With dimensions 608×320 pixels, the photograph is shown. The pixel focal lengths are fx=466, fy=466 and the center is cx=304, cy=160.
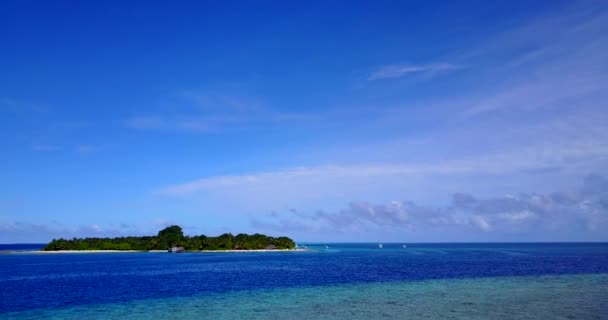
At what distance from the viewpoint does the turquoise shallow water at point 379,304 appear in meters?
37.5

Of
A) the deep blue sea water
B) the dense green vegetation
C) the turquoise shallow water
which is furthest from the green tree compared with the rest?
the turquoise shallow water

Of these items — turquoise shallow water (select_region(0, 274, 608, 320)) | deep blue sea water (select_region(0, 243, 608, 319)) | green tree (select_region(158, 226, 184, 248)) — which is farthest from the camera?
green tree (select_region(158, 226, 184, 248))

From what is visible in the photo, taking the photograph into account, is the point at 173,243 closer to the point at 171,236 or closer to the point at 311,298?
the point at 171,236

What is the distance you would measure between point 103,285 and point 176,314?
101 ft

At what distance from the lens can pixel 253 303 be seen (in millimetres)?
44594

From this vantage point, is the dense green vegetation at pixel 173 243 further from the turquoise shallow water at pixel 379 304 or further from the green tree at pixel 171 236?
the turquoise shallow water at pixel 379 304

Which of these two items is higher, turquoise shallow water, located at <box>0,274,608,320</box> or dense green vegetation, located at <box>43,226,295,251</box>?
dense green vegetation, located at <box>43,226,295,251</box>

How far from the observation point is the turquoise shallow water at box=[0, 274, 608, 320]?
37.5m

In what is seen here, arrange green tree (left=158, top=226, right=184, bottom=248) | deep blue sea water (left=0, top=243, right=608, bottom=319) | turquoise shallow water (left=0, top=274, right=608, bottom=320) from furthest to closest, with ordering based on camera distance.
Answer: green tree (left=158, top=226, right=184, bottom=248) → deep blue sea water (left=0, top=243, right=608, bottom=319) → turquoise shallow water (left=0, top=274, right=608, bottom=320)

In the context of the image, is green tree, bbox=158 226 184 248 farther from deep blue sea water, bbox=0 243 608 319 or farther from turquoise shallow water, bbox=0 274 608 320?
turquoise shallow water, bbox=0 274 608 320

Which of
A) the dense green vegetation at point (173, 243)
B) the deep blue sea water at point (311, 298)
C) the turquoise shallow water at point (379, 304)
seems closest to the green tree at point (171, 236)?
the dense green vegetation at point (173, 243)

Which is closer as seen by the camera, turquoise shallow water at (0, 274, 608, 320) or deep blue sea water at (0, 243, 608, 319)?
turquoise shallow water at (0, 274, 608, 320)

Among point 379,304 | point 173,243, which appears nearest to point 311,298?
point 379,304

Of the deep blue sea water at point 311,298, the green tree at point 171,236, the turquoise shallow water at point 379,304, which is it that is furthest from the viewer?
the green tree at point 171,236
